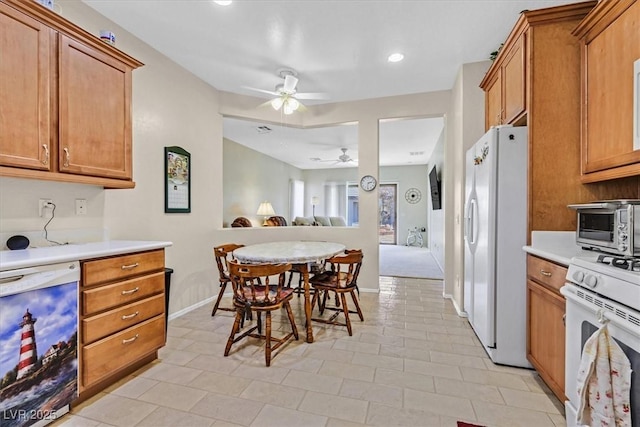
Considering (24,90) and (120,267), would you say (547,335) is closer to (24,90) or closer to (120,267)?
(120,267)

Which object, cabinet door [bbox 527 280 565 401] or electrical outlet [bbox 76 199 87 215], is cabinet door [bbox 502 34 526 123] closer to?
cabinet door [bbox 527 280 565 401]

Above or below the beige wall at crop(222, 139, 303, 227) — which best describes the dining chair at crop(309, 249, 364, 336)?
below

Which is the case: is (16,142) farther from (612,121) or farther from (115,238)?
(612,121)

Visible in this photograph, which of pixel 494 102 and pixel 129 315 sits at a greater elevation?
pixel 494 102

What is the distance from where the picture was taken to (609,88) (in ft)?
5.35

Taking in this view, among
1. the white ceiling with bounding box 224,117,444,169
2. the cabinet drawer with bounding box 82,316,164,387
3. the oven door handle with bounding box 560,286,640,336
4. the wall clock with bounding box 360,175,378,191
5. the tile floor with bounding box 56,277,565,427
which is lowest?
the tile floor with bounding box 56,277,565,427

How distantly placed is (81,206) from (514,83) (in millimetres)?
3407

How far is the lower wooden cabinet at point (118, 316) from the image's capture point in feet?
5.44

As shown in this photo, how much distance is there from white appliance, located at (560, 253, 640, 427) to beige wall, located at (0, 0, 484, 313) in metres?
2.01

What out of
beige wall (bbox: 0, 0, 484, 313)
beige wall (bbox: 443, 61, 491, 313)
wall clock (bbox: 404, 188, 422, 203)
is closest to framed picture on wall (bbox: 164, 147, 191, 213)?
beige wall (bbox: 0, 0, 484, 313)

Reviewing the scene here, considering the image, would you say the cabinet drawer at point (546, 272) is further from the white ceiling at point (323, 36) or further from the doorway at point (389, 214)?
the doorway at point (389, 214)

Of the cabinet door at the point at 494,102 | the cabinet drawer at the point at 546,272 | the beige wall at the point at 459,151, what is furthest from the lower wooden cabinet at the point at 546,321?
the cabinet door at the point at 494,102

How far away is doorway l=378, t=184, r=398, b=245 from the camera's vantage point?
9.69 meters

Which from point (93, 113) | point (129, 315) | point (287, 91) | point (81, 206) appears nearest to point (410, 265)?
point (287, 91)
